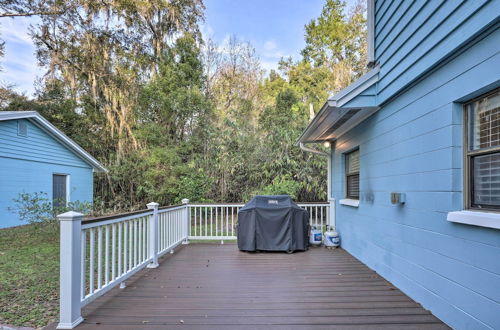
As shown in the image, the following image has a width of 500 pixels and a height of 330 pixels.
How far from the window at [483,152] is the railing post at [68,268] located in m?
3.12

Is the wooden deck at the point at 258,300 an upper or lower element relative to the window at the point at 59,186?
lower

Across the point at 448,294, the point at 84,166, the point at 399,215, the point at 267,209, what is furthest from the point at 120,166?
the point at 448,294

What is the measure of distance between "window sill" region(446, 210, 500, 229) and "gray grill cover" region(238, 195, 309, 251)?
109 inches

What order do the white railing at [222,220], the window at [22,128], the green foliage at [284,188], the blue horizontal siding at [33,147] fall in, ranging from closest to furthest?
the white railing at [222,220] < the green foliage at [284,188] < the blue horizontal siding at [33,147] < the window at [22,128]

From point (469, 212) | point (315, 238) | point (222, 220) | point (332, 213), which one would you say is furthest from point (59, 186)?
point (469, 212)

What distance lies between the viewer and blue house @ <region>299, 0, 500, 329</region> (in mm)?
1894

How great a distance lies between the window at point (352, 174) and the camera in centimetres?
466

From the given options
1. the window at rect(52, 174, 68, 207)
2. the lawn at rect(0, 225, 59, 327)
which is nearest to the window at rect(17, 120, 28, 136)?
the window at rect(52, 174, 68, 207)

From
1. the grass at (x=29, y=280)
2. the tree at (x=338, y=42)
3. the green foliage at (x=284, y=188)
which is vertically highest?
the tree at (x=338, y=42)

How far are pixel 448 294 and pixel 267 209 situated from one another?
285 centimetres

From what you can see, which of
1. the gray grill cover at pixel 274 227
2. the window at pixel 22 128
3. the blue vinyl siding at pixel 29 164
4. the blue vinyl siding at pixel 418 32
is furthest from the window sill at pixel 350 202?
the window at pixel 22 128

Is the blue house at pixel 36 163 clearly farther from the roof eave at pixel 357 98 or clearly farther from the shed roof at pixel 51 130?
the roof eave at pixel 357 98

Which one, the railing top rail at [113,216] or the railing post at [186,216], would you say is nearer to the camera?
the railing top rail at [113,216]

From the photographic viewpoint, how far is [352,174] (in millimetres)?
4816
